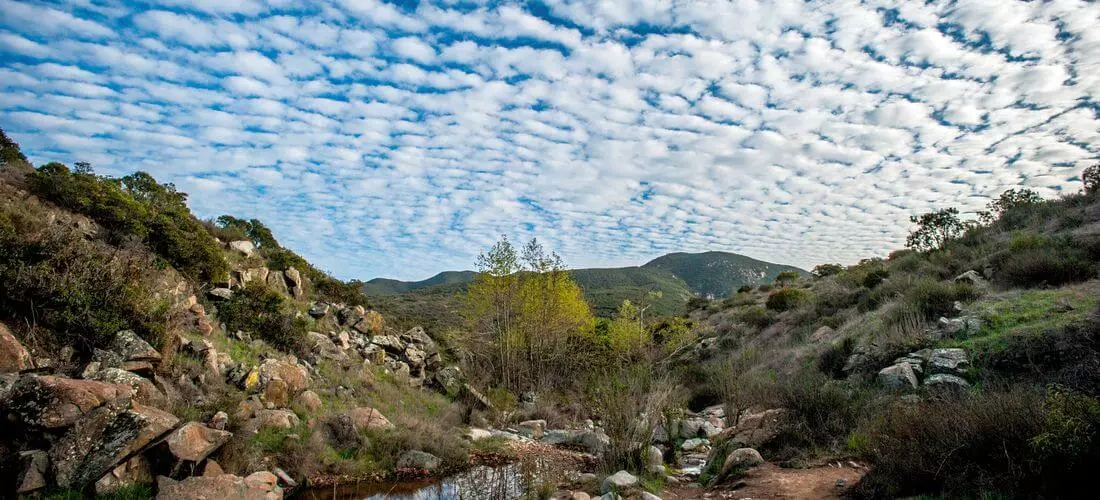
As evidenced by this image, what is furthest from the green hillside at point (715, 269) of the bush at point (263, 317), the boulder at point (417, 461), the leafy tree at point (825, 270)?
the boulder at point (417, 461)

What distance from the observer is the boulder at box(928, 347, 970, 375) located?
934 centimetres

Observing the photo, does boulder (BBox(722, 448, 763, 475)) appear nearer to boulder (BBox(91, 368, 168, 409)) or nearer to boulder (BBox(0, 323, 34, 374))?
boulder (BBox(91, 368, 168, 409))

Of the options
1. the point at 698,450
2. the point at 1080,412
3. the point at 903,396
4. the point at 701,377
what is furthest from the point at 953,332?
the point at 701,377

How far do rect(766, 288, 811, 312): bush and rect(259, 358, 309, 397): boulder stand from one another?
80.9 feet

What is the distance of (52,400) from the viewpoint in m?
6.52

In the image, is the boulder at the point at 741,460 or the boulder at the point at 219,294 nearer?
the boulder at the point at 741,460

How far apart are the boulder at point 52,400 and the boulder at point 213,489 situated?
153 cm

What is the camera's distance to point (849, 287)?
2411 centimetres

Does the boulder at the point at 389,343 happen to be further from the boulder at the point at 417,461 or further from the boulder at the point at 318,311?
the boulder at the point at 417,461

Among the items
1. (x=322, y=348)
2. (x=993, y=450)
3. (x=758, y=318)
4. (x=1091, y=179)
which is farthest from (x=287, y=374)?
(x=1091, y=179)

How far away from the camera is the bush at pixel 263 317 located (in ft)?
49.2

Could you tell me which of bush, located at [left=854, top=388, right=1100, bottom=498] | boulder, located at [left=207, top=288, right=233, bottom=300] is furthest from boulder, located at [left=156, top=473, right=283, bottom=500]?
boulder, located at [left=207, top=288, right=233, bottom=300]

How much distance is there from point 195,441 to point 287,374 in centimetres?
579

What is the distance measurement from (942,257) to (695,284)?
345ft
